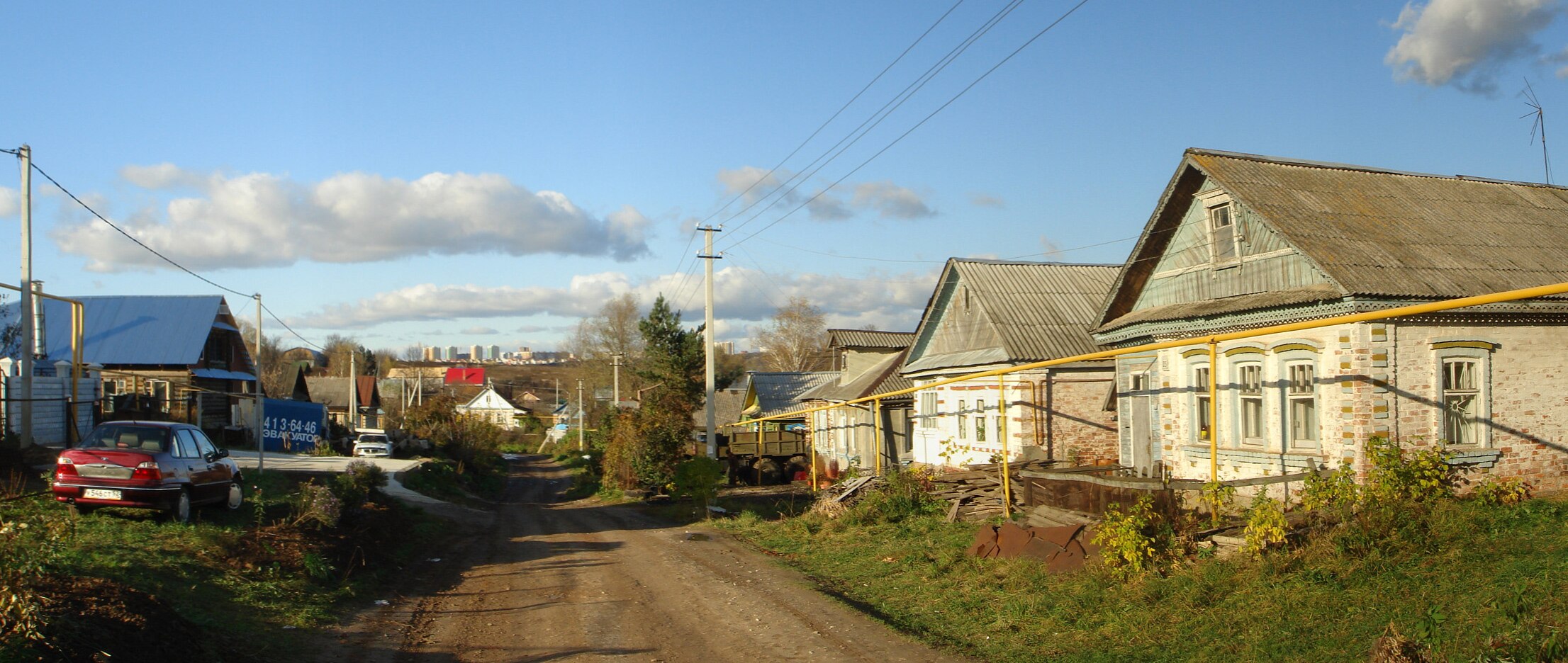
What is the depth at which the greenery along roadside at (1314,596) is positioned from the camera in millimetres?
7336

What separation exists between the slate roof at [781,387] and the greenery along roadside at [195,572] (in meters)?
27.2

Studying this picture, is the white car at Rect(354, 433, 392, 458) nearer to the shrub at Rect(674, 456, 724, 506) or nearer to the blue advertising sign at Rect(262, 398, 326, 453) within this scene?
the blue advertising sign at Rect(262, 398, 326, 453)

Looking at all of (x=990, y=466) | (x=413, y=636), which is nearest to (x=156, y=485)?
(x=413, y=636)

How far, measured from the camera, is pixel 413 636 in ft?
31.4

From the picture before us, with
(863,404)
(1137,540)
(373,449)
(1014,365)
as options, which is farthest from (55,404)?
(1137,540)

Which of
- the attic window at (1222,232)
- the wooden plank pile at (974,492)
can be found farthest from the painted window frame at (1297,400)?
the wooden plank pile at (974,492)

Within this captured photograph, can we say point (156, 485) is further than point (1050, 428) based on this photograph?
No

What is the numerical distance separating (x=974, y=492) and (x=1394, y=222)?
7.90 meters

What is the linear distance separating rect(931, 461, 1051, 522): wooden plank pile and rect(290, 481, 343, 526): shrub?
987cm

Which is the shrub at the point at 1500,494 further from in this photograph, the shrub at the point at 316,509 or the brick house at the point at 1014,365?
the shrub at the point at 316,509

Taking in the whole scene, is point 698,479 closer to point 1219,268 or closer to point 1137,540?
point 1219,268

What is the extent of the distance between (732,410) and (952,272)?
3169cm

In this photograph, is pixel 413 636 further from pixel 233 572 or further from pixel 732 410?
pixel 732 410

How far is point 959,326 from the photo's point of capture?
25391mm
